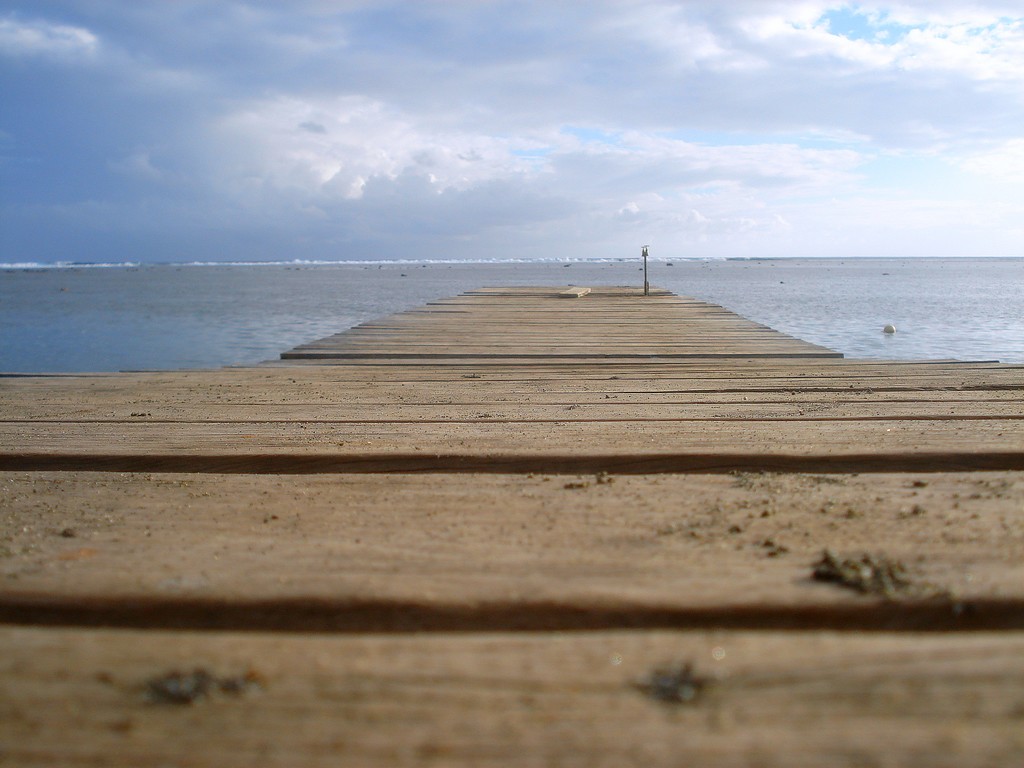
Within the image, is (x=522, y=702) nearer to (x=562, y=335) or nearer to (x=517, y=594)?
(x=517, y=594)

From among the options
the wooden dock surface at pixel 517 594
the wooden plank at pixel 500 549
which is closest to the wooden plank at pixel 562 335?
the wooden dock surface at pixel 517 594

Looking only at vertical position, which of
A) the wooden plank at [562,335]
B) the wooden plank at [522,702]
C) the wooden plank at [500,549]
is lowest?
the wooden plank at [522,702]

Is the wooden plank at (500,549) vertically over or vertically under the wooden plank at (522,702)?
over

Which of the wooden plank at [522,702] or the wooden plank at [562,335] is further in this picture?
the wooden plank at [562,335]

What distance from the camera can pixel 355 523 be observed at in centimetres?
126

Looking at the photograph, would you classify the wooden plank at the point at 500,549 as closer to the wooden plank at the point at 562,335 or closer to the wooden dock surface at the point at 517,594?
the wooden dock surface at the point at 517,594

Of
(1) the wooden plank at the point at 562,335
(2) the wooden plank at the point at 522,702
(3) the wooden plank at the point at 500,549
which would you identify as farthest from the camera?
(1) the wooden plank at the point at 562,335

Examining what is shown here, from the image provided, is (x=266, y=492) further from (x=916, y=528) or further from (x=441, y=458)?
(x=916, y=528)

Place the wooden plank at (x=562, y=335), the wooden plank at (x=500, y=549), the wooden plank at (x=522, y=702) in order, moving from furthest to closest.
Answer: the wooden plank at (x=562, y=335) < the wooden plank at (x=500, y=549) < the wooden plank at (x=522, y=702)

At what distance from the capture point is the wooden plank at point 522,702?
0.65m

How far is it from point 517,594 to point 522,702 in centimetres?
21

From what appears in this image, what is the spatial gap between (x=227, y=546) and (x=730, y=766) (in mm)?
794

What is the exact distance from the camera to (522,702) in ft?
2.35

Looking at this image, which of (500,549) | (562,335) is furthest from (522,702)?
(562,335)
